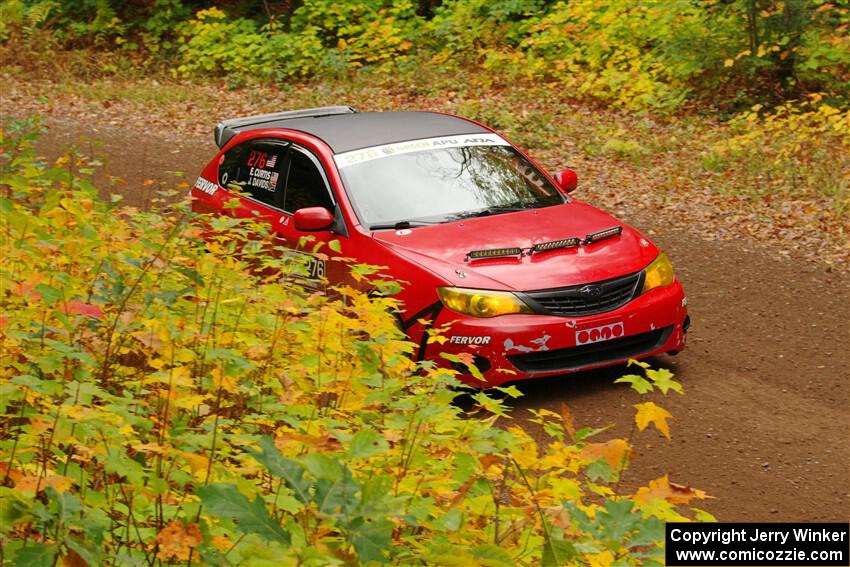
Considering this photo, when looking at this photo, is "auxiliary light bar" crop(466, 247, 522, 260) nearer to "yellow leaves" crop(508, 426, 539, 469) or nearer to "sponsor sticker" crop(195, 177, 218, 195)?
"yellow leaves" crop(508, 426, 539, 469)

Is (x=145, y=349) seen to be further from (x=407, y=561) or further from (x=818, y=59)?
(x=818, y=59)

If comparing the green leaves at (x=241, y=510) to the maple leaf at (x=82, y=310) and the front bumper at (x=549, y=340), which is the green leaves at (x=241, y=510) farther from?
the front bumper at (x=549, y=340)

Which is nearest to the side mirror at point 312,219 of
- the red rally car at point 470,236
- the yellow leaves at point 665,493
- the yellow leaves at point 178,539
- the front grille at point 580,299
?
the red rally car at point 470,236

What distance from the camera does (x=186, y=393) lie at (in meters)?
4.36

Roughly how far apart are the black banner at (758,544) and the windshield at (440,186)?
3287mm

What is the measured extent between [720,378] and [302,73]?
14.7 metres

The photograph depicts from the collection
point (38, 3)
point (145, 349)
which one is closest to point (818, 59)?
point (145, 349)

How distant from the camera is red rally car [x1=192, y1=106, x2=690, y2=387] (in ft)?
22.0

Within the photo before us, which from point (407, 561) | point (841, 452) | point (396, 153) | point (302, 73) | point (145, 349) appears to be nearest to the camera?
point (407, 561)

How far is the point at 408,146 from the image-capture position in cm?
809

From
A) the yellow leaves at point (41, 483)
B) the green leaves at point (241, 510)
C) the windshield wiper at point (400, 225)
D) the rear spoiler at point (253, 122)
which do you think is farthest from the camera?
the rear spoiler at point (253, 122)

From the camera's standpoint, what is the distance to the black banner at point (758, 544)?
3.79 m

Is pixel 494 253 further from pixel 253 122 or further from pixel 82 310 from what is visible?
pixel 253 122

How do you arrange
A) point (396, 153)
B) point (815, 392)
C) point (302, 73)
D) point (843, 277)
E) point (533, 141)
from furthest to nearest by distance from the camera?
point (302, 73) < point (533, 141) < point (843, 277) < point (396, 153) < point (815, 392)
